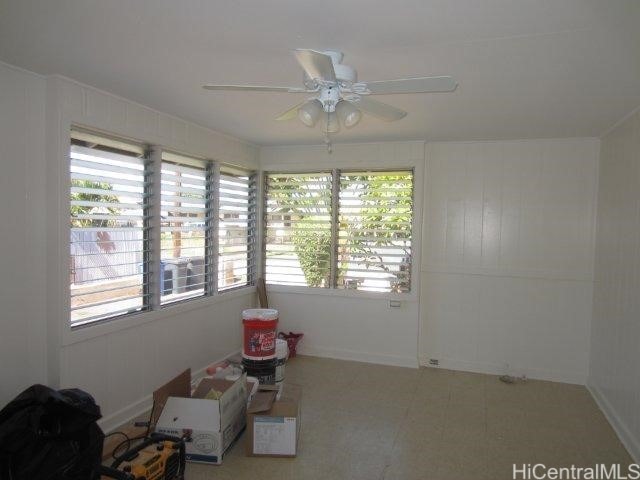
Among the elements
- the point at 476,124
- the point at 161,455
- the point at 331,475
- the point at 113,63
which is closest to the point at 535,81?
the point at 476,124

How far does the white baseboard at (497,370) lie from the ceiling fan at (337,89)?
120 inches

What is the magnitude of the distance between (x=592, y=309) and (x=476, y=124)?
209cm

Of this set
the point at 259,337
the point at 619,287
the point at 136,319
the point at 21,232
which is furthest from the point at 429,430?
the point at 21,232

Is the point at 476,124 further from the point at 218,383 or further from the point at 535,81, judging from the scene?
the point at 218,383

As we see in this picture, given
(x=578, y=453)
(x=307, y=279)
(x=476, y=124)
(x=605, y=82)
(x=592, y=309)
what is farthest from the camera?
(x=307, y=279)

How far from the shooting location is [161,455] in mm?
2227

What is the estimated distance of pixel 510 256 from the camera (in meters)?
4.19

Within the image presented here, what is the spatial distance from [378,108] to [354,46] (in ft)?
1.05

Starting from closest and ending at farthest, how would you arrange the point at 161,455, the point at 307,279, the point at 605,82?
the point at 161,455 → the point at 605,82 → the point at 307,279

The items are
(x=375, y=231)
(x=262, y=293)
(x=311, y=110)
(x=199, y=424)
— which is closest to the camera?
(x=311, y=110)

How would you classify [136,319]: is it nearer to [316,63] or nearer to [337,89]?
[337,89]

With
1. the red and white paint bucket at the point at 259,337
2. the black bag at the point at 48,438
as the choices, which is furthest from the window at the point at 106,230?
the black bag at the point at 48,438

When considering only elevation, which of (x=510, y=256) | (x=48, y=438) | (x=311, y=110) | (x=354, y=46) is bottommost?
(x=48, y=438)

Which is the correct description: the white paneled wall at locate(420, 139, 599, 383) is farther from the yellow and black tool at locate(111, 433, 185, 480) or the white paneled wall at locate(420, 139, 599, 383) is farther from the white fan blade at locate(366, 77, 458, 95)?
the yellow and black tool at locate(111, 433, 185, 480)
